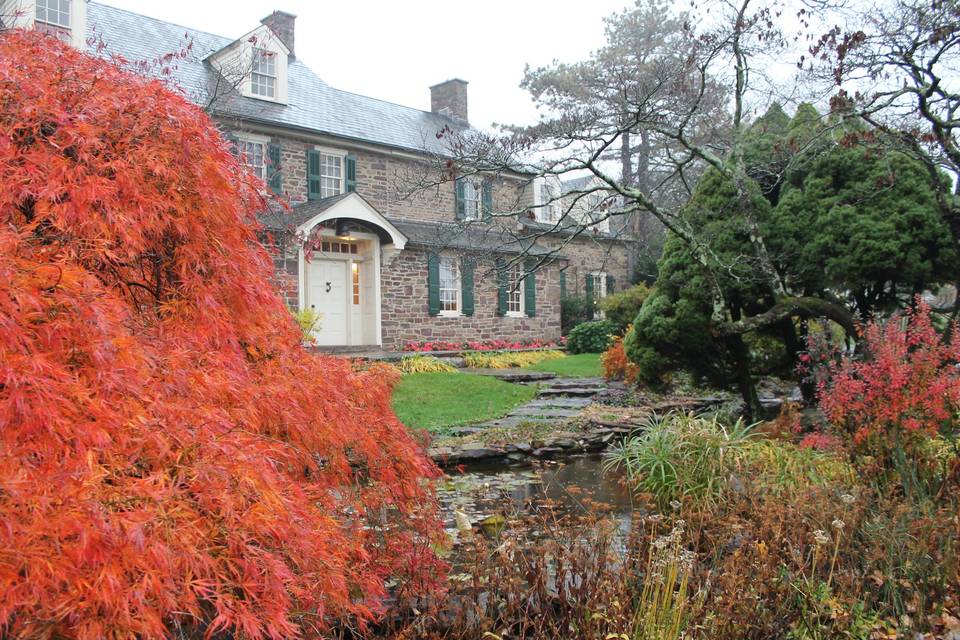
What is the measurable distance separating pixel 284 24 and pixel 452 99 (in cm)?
556

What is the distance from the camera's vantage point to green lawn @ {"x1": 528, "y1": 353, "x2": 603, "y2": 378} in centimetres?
1531

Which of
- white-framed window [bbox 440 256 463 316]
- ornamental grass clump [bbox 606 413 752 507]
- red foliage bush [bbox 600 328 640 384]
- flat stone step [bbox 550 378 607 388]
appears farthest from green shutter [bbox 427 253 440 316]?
ornamental grass clump [bbox 606 413 752 507]

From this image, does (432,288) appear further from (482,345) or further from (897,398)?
(897,398)

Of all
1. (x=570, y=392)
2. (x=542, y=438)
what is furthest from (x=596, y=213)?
(x=542, y=438)

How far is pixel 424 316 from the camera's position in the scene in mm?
18234

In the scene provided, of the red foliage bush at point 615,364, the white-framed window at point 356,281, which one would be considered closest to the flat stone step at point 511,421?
the red foliage bush at point 615,364

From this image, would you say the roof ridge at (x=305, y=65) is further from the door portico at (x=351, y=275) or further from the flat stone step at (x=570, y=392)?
the flat stone step at (x=570, y=392)

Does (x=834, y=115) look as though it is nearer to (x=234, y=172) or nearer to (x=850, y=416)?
(x=850, y=416)

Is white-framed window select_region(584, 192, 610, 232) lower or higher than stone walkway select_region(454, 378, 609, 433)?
higher

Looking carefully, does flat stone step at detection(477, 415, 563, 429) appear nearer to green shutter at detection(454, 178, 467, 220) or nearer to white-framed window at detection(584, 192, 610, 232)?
white-framed window at detection(584, 192, 610, 232)

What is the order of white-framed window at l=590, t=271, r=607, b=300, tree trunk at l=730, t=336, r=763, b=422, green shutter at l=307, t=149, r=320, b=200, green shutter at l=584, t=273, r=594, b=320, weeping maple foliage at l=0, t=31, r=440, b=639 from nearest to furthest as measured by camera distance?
weeping maple foliage at l=0, t=31, r=440, b=639 < tree trunk at l=730, t=336, r=763, b=422 < green shutter at l=307, t=149, r=320, b=200 < green shutter at l=584, t=273, r=594, b=320 < white-framed window at l=590, t=271, r=607, b=300

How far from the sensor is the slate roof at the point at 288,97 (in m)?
15.0

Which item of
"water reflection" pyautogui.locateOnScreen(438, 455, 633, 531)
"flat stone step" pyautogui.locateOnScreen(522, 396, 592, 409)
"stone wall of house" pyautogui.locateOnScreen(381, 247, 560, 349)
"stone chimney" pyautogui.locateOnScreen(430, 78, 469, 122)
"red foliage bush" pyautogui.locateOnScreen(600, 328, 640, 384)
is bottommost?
"water reflection" pyautogui.locateOnScreen(438, 455, 633, 531)

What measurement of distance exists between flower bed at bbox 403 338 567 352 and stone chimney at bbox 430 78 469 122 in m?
7.38
